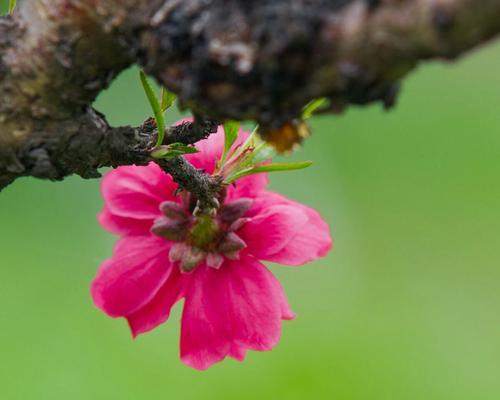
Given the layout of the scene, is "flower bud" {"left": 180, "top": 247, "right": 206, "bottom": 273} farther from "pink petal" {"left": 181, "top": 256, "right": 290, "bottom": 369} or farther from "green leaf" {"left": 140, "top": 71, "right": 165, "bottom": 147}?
"green leaf" {"left": 140, "top": 71, "right": 165, "bottom": 147}

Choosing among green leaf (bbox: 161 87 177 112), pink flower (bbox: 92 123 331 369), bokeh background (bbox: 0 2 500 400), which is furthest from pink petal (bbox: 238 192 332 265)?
bokeh background (bbox: 0 2 500 400)

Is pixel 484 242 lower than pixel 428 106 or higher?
lower

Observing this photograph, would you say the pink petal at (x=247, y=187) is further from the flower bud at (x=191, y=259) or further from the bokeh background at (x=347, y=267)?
the bokeh background at (x=347, y=267)

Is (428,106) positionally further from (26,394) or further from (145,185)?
(145,185)

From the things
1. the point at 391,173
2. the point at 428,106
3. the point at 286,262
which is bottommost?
the point at 286,262

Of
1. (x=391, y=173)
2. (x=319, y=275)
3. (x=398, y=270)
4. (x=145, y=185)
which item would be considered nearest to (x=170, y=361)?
(x=319, y=275)

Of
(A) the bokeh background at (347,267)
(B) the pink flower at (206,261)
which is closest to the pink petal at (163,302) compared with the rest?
(B) the pink flower at (206,261)

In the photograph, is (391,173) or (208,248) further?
(391,173)
